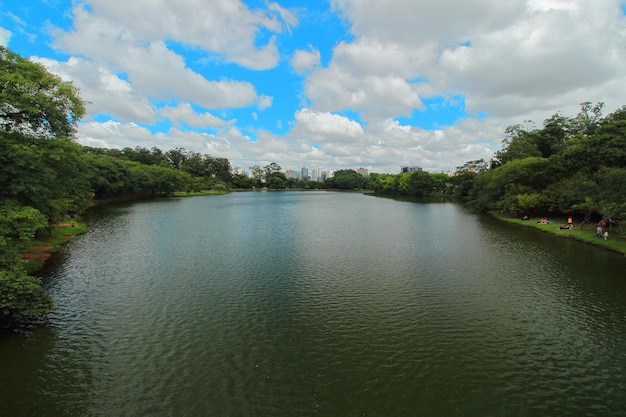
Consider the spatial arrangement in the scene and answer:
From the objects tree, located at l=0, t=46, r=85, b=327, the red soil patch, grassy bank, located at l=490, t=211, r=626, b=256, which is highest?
tree, located at l=0, t=46, r=85, b=327

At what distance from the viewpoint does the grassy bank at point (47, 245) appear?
73.3 feet

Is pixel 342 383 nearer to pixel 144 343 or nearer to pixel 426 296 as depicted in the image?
pixel 144 343

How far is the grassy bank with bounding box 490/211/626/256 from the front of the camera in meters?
29.8

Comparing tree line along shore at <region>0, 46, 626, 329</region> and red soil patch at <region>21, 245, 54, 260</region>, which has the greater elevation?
tree line along shore at <region>0, 46, 626, 329</region>

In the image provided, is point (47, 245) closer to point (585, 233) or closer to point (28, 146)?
point (28, 146)

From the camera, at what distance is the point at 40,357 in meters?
11.9

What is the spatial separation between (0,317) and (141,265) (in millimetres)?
10364

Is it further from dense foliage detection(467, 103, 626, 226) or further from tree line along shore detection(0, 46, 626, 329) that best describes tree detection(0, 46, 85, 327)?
dense foliage detection(467, 103, 626, 226)

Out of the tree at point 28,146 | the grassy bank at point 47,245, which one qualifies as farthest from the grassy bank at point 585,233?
the grassy bank at point 47,245

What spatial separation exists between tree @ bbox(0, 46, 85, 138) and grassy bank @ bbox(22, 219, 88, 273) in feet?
26.0

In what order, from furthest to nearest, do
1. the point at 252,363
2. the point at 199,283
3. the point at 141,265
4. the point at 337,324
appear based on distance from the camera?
the point at 141,265
the point at 199,283
the point at 337,324
the point at 252,363

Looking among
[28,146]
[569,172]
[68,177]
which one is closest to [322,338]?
[28,146]

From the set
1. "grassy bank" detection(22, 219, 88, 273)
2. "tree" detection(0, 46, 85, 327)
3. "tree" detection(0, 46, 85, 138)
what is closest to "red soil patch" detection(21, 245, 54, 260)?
"grassy bank" detection(22, 219, 88, 273)

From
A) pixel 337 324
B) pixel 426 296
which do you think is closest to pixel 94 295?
pixel 337 324
